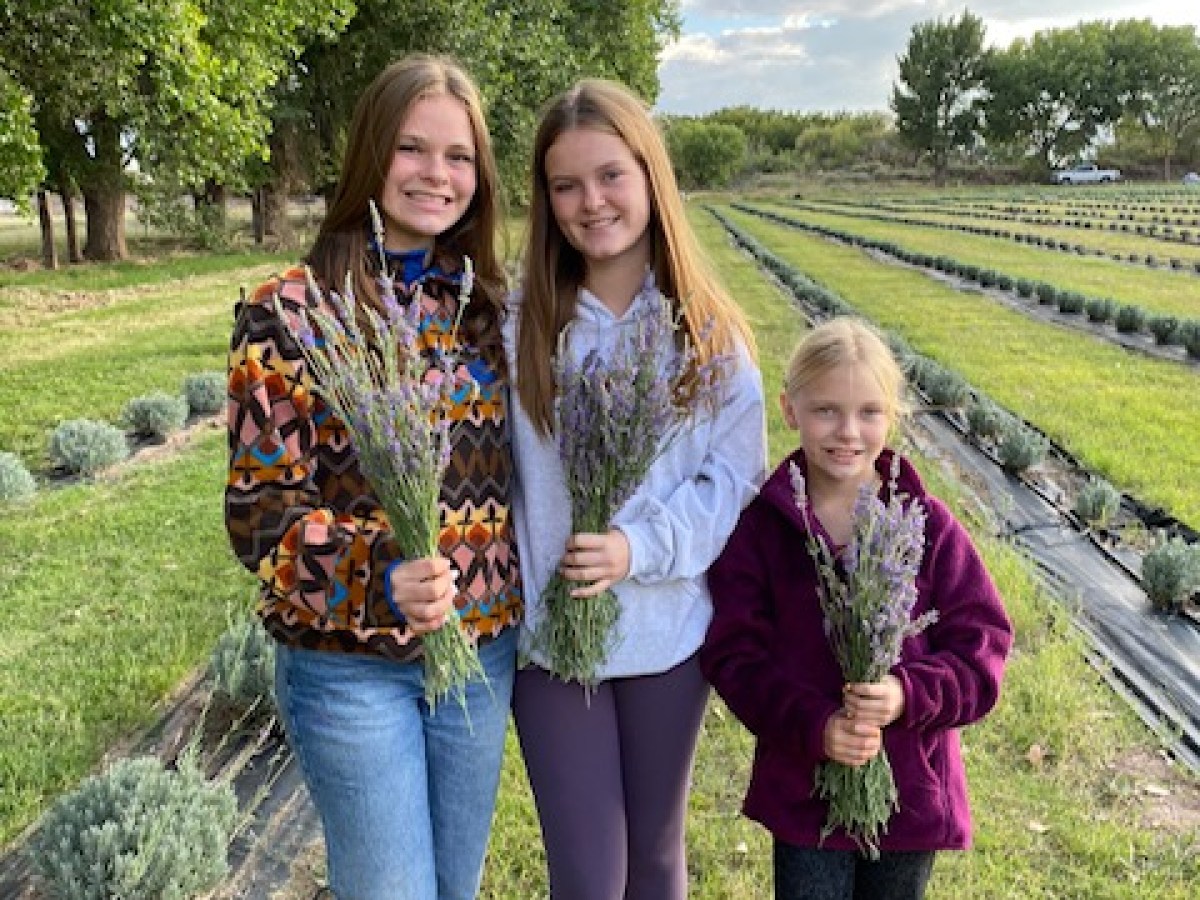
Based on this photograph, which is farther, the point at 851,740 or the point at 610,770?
the point at 610,770

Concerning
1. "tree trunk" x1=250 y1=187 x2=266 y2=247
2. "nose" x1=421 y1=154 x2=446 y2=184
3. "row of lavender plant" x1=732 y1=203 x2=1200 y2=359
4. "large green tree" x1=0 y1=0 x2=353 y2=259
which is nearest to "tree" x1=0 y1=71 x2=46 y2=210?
"large green tree" x1=0 y1=0 x2=353 y2=259

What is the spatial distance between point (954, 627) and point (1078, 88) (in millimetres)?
93423

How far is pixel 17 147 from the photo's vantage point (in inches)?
392

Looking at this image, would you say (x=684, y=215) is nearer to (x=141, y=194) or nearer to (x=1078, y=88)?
(x=141, y=194)

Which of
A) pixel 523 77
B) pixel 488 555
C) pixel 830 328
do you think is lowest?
pixel 488 555

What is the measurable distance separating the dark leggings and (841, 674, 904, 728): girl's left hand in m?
0.40

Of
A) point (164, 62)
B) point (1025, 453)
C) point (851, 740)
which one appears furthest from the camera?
point (164, 62)

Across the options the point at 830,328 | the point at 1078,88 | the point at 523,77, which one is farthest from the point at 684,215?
the point at 1078,88

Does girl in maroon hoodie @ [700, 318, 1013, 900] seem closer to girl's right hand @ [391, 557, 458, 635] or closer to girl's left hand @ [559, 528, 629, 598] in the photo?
girl's left hand @ [559, 528, 629, 598]

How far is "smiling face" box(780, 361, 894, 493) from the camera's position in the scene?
2.09 metres

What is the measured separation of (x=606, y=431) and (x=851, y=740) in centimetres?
Answer: 75

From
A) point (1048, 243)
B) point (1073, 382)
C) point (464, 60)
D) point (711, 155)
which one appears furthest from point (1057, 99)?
point (1073, 382)

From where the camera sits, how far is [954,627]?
2.01m

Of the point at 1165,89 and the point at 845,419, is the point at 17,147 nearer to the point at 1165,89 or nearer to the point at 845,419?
the point at 845,419
